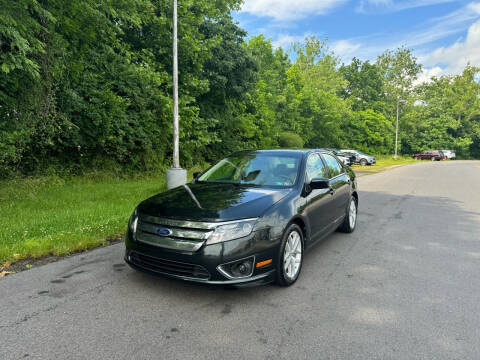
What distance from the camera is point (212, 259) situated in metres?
3.17

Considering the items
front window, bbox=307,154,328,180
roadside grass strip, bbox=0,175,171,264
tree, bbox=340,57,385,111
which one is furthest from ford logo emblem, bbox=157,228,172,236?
tree, bbox=340,57,385,111

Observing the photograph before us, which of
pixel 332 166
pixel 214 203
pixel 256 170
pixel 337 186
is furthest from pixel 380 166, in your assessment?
pixel 214 203

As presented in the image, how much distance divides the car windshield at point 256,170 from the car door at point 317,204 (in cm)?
25

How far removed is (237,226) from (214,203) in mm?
475

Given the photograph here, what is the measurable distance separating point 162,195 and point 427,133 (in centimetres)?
6598

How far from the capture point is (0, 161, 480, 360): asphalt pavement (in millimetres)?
2605

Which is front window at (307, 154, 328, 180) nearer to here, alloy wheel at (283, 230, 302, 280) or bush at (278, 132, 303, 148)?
alloy wheel at (283, 230, 302, 280)

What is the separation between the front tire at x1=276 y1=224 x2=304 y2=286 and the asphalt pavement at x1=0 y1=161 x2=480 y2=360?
4.8 inches

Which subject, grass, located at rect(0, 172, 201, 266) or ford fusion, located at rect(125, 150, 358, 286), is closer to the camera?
ford fusion, located at rect(125, 150, 358, 286)

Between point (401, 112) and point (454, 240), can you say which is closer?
point (454, 240)

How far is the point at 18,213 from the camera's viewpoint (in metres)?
7.23

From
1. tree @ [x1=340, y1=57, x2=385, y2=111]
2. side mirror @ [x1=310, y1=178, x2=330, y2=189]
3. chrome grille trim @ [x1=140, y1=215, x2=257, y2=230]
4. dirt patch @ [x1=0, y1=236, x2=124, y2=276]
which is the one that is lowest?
dirt patch @ [x1=0, y1=236, x2=124, y2=276]

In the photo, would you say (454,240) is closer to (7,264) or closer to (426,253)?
(426,253)

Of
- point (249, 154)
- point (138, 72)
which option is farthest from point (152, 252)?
point (138, 72)
